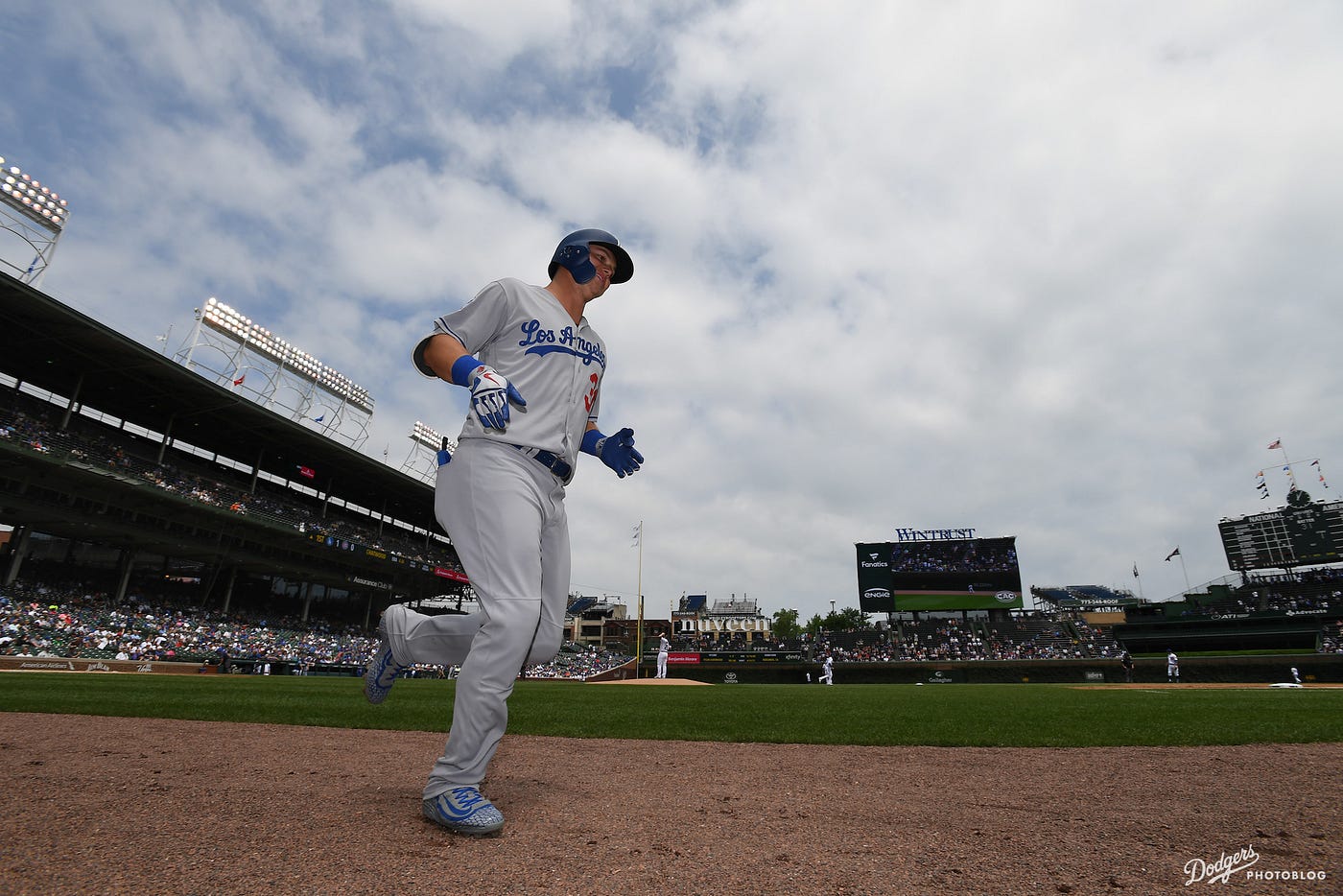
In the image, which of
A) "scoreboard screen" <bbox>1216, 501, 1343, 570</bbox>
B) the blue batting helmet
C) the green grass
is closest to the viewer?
the blue batting helmet

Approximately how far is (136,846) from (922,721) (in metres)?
6.96

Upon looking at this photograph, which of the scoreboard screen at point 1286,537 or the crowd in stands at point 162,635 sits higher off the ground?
the scoreboard screen at point 1286,537

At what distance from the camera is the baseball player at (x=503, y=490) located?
8.57 feet

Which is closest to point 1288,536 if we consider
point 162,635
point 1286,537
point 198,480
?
point 1286,537

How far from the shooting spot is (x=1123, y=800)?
9.32 ft

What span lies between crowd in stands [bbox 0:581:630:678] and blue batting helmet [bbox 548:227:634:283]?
50.6 feet

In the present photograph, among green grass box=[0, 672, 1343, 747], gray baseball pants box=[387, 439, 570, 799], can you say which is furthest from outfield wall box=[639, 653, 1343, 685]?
gray baseball pants box=[387, 439, 570, 799]

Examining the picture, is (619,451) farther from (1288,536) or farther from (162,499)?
(1288,536)

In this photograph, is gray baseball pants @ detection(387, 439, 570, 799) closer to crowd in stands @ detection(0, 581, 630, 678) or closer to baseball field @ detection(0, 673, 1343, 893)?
baseball field @ detection(0, 673, 1343, 893)

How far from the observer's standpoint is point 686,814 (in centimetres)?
270

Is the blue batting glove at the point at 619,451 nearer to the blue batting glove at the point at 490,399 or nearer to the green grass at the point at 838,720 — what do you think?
the blue batting glove at the point at 490,399

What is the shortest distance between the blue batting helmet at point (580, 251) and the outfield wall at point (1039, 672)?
30.3 m

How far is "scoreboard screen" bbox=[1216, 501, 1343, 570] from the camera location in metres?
40.9

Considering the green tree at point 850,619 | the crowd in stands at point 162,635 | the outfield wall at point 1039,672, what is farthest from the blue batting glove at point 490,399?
the green tree at point 850,619
